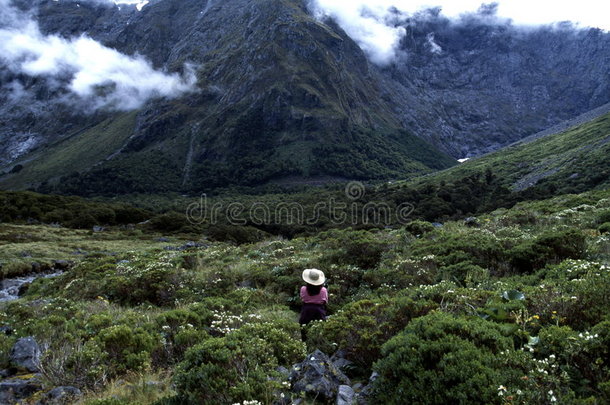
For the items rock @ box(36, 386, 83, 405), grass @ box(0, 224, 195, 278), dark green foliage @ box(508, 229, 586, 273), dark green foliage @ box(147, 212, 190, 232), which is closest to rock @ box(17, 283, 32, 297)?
grass @ box(0, 224, 195, 278)

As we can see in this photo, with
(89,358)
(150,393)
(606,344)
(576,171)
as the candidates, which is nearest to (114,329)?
(89,358)

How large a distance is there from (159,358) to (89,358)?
49.7 inches

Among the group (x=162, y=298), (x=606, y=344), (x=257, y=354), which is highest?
(x=606, y=344)

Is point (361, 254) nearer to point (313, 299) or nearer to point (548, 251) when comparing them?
point (313, 299)

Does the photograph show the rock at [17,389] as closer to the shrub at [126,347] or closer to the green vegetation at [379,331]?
the green vegetation at [379,331]

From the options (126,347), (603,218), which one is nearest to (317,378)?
(126,347)

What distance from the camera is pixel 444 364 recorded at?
4.87 metres

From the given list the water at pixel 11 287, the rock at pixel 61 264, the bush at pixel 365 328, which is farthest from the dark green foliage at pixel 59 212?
the bush at pixel 365 328

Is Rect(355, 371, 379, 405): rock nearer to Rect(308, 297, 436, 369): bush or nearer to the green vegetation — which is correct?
the green vegetation

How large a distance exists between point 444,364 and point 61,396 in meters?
5.77

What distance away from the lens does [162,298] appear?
12742mm

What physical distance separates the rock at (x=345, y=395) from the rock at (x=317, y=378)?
0.30 feet

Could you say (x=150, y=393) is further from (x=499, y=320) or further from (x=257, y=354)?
(x=499, y=320)

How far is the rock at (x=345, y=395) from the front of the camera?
523 cm
